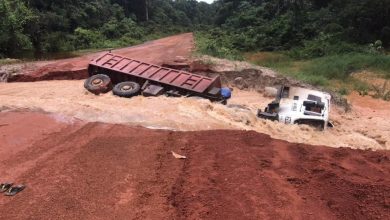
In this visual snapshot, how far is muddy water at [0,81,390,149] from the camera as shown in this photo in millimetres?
13211

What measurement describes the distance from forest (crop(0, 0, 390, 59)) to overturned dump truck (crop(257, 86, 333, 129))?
11796mm

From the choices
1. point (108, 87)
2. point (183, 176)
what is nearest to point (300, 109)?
point (108, 87)

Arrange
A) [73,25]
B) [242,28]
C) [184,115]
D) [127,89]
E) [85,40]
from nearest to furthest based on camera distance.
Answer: [184,115], [127,89], [85,40], [73,25], [242,28]

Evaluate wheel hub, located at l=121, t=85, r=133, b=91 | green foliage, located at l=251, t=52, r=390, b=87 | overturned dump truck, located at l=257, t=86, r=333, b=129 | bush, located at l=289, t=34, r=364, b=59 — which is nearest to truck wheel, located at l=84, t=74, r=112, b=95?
wheel hub, located at l=121, t=85, r=133, b=91

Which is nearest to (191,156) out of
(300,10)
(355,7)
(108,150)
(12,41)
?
(108,150)

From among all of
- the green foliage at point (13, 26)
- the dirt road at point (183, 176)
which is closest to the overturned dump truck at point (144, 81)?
the dirt road at point (183, 176)

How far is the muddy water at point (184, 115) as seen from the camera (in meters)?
13.2

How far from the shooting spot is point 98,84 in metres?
17.4

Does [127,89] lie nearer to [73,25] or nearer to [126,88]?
[126,88]

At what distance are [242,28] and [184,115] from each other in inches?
1284

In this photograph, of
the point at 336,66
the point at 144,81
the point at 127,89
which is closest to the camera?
the point at 127,89

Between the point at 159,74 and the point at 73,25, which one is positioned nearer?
the point at 159,74

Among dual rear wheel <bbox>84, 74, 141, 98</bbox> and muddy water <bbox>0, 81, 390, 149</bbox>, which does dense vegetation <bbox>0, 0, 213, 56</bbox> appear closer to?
muddy water <bbox>0, 81, 390, 149</bbox>

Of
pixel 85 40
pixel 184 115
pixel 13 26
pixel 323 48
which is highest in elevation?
pixel 13 26
